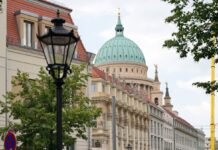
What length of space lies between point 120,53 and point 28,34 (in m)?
118

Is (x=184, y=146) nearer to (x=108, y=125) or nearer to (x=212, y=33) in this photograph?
(x=108, y=125)

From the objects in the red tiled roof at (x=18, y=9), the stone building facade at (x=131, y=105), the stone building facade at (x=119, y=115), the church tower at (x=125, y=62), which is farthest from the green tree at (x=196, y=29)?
the church tower at (x=125, y=62)

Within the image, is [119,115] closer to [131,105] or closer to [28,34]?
[131,105]

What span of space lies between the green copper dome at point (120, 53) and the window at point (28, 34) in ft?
382

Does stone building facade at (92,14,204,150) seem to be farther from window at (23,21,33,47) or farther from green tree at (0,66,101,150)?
green tree at (0,66,101,150)

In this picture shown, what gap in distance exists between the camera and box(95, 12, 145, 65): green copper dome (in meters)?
164

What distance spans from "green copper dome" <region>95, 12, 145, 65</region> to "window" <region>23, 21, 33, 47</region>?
116 metres

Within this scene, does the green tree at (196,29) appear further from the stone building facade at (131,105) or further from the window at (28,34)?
the stone building facade at (131,105)

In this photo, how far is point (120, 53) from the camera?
16475cm

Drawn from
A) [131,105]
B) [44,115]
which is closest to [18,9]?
[44,115]

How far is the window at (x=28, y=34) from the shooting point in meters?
47.0

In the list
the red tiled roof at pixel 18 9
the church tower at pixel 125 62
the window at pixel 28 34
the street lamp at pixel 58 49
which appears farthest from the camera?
the church tower at pixel 125 62

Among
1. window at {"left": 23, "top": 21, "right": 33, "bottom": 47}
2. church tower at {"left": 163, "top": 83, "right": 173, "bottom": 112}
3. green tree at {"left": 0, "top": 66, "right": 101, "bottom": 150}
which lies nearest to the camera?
green tree at {"left": 0, "top": 66, "right": 101, "bottom": 150}

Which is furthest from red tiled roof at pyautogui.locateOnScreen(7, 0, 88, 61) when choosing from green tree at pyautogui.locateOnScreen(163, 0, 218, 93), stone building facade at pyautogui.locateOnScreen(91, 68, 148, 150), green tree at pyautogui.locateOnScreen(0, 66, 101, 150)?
stone building facade at pyautogui.locateOnScreen(91, 68, 148, 150)
